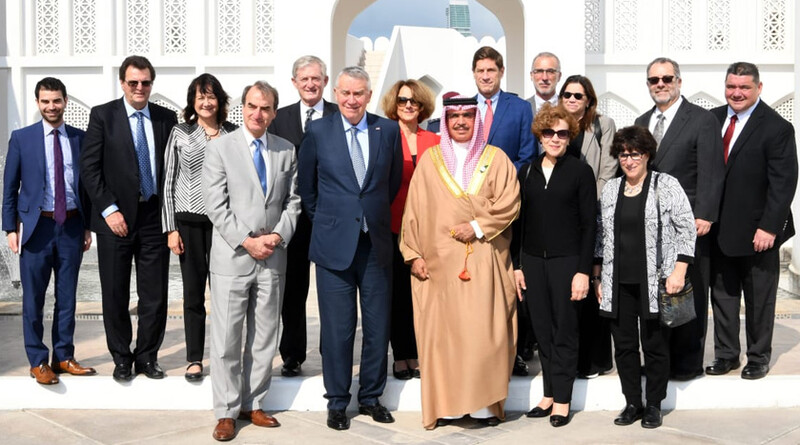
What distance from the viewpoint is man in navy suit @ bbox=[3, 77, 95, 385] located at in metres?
5.10

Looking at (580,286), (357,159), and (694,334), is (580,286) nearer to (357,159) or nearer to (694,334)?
(694,334)

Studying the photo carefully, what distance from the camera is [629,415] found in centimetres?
475

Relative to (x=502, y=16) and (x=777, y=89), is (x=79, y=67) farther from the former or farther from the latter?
(x=777, y=89)

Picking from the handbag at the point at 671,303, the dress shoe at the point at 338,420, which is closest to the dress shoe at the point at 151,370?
the dress shoe at the point at 338,420

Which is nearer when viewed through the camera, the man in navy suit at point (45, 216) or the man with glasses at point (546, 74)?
the man in navy suit at point (45, 216)

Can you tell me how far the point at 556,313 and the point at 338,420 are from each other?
1245 millimetres

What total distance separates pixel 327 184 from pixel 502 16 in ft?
31.1

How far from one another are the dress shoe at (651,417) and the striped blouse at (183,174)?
254cm

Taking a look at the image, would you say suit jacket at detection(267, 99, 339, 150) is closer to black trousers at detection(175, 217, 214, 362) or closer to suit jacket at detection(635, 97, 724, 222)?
black trousers at detection(175, 217, 214, 362)

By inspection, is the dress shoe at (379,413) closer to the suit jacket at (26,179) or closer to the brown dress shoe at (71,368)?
the brown dress shoe at (71,368)

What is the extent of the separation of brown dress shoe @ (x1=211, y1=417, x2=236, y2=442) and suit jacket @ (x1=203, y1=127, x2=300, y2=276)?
73cm

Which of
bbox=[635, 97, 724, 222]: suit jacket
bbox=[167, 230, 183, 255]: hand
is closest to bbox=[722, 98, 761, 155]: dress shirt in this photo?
bbox=[635, 97, 724, 222]: suit jacket

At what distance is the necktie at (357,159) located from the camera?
4684mm

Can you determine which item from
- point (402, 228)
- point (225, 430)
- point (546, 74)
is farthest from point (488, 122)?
point (225, 430)
